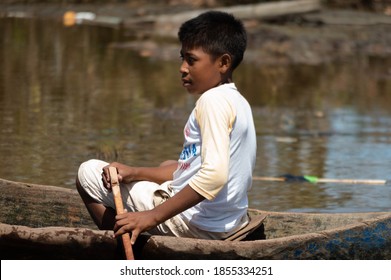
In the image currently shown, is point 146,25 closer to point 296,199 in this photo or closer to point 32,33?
point 32,33

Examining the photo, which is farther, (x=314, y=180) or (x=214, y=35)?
(x=314, y=180)

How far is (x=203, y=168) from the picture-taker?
4750 mm

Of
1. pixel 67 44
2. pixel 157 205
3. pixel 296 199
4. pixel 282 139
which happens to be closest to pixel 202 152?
pixel 157 205

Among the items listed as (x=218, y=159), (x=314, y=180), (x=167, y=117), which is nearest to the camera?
(x=218, y=159)

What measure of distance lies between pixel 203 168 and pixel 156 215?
30 centimetres

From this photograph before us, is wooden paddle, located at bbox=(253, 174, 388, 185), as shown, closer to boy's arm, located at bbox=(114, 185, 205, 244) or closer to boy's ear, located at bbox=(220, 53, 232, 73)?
boy's ear, located at bbox=(220, 53, 232, 73)

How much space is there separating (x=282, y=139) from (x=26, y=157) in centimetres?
237

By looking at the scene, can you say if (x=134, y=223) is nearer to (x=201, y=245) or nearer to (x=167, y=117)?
(x=201, y=245)

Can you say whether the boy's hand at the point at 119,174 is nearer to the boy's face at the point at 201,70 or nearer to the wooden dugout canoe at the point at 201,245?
the wooden dugout canoe at the point at 201,245

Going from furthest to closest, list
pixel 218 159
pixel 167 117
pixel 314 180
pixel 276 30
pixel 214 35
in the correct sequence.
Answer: pixel 276 30 < pixel 167 117 < pixel 314 180 < pixel 214 35 < pixel 218 159

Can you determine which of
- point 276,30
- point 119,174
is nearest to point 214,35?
point 119,174

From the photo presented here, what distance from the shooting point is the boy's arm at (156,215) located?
15.7 ft

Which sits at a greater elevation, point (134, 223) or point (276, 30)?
point (134, 223)

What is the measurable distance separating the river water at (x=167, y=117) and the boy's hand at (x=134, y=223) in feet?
8.91
